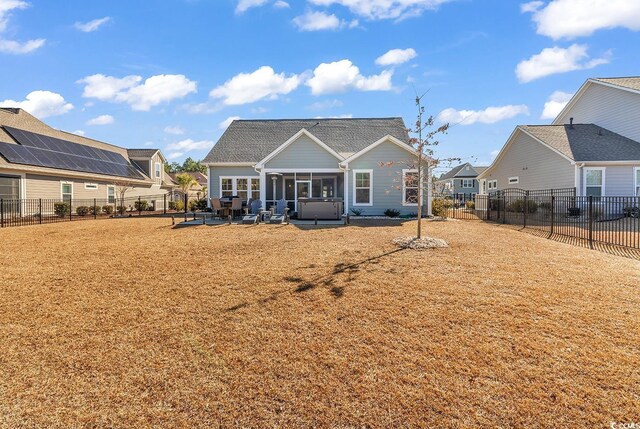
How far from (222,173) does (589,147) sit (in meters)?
23.7

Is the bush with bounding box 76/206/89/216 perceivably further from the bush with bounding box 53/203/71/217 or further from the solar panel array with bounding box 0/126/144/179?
the solar panel array with bounding box 0/126/144/179

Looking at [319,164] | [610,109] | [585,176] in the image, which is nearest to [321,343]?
[319,164]

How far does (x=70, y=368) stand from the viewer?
3.30m

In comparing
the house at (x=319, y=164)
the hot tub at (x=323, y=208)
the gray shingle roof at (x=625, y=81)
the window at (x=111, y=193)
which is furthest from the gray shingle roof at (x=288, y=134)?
the gray shingle roof at (x=625, y=81)

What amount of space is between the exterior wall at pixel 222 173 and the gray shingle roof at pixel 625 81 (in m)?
25.0

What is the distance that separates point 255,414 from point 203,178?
69.6 metres

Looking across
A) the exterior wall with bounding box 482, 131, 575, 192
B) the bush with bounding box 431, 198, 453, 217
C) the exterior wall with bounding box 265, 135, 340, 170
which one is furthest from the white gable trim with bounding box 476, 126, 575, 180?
the exterior wall with bounding box 265, 135, 340, 170

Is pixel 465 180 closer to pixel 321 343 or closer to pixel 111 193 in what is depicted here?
pixel 111 193

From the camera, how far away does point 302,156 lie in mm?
18938

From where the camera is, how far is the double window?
2143 cm

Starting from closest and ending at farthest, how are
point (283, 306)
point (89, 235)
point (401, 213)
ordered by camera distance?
point (283, 306), point (89, 235), point (401, 213)

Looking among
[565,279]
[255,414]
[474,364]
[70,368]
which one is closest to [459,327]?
[474,364]

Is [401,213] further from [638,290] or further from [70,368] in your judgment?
[70,368]

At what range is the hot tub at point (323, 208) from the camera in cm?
1641
